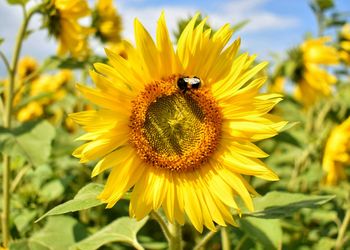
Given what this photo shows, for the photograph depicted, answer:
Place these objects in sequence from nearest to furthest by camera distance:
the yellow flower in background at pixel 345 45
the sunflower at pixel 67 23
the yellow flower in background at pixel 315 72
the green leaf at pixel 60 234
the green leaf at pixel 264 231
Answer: the green leaf at pixel 264 231 < the green leaf at pixel 60 234 < the sunflower at pixel 67 23 < the yellow flower in background at pixel 315 72 < the yellow flower in background at pixel 345 45

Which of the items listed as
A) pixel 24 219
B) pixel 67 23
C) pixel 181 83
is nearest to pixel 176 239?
pixel 181 83

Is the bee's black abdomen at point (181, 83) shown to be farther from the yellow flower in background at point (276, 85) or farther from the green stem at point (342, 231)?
the yellow flower in background at point (276, 85)

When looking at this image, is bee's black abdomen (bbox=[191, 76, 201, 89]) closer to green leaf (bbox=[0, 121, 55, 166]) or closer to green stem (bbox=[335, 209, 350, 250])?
green leaf (bbox=[0, 121, 55, 166])

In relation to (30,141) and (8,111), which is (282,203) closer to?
(30,141)

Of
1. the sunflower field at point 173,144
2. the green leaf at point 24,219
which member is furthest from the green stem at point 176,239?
the green leaf at point 24,219

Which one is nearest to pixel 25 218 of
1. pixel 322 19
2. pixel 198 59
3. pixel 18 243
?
pixel 18 243

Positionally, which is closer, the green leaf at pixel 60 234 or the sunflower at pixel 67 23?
the green leaf at pixel 60 234
